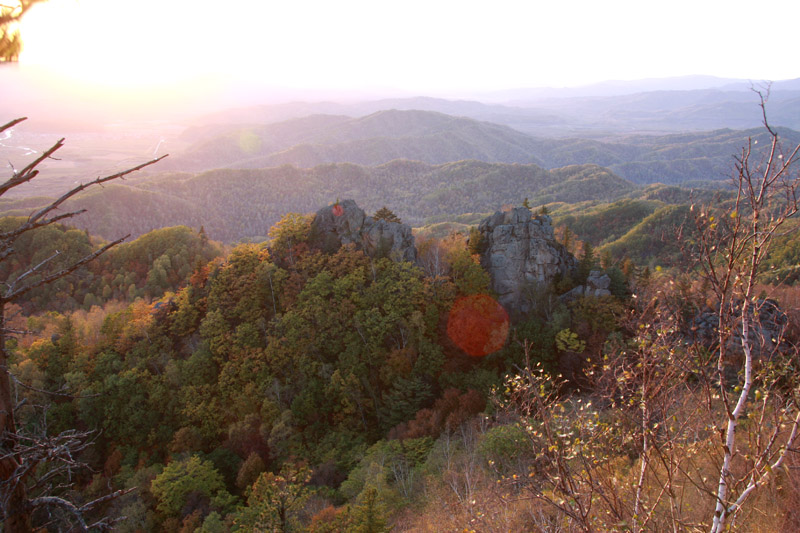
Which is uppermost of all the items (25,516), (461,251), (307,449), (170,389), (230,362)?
(25,516)

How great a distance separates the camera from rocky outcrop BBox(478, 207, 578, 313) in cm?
3062

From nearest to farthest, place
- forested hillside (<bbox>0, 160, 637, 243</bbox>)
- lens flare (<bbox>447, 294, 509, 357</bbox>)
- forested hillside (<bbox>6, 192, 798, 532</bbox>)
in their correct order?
forested hillside (<bbox>6, 192, 798, 532</bbox>)
lens flare (<bbox>447, 294, 509, 357</bbox>)
forested hillside (<bbox>0, 160, 637, 243</bbox>)

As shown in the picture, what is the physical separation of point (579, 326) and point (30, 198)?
5494 inches

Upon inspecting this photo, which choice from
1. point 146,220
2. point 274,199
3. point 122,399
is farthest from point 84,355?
point 274,199

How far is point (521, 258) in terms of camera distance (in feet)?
102

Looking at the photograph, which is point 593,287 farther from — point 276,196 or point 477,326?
point 276,196

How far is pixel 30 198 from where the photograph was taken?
355 feet

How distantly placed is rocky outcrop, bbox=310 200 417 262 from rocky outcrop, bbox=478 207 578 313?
6529 millimetres

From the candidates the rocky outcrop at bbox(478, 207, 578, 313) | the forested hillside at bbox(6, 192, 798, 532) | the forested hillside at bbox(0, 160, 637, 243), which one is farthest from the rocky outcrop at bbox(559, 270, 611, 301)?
the forested hillside at bbox(0, 160, 637, 243)

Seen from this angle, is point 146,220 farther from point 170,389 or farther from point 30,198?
point 170,389

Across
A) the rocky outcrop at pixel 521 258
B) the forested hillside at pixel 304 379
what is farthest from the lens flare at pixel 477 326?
the rocky outcrop at pixel 521 258

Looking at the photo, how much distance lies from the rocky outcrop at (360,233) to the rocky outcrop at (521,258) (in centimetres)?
653

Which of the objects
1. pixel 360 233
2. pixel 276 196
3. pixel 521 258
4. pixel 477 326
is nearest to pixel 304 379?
pixel 360 233

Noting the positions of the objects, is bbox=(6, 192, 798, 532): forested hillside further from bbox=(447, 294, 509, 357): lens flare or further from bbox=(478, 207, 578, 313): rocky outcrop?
bbox=(478, 207, 578, 313): rocky outcrop
